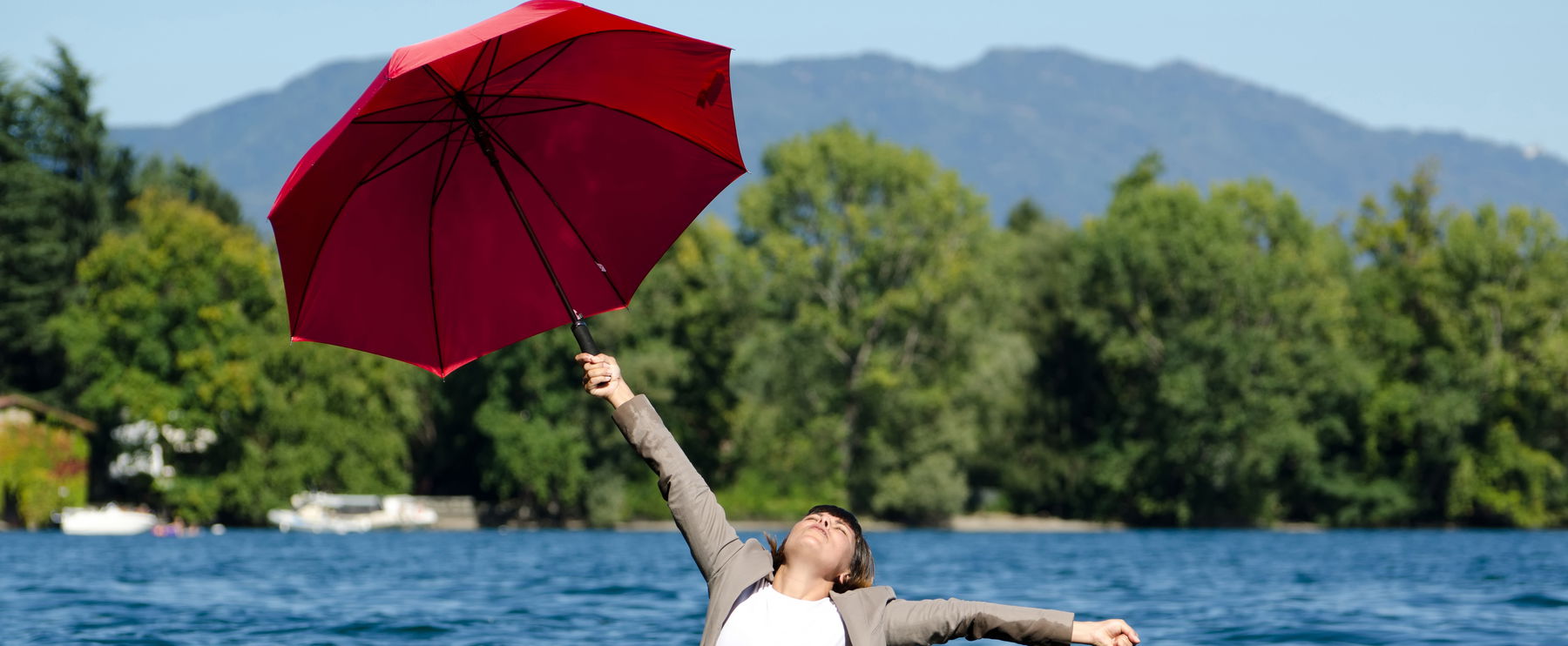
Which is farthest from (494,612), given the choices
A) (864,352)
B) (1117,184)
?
(1117,184)

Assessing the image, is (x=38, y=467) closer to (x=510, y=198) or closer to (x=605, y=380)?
(x=510, y=198)

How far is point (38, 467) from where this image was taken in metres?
64.6

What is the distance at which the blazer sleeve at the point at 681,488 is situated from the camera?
684 centimetres

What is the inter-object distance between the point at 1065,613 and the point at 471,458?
70638 mm

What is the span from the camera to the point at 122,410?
67938mm

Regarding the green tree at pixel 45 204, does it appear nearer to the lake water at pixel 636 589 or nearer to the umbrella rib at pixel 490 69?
the lake water at pixel 636 589

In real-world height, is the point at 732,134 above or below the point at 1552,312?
below

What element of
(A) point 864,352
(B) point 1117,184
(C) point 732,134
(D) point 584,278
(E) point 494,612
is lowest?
(E) point 494,612

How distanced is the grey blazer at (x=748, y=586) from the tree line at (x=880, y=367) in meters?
56.8

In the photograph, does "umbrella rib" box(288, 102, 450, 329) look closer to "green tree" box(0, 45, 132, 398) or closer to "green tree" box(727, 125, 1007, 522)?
"green tree" box(727, 125, 1007, 522)

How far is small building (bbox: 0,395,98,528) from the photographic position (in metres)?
64.1

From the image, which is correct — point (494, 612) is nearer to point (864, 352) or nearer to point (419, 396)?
point (864, 352)

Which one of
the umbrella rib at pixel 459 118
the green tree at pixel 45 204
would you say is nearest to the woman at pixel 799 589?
the umbrella rib at pixel 459 118

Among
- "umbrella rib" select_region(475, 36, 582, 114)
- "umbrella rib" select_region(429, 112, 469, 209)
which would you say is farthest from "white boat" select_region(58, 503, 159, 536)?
"umbrella rib" select_region(475, 36, 582, 114)
